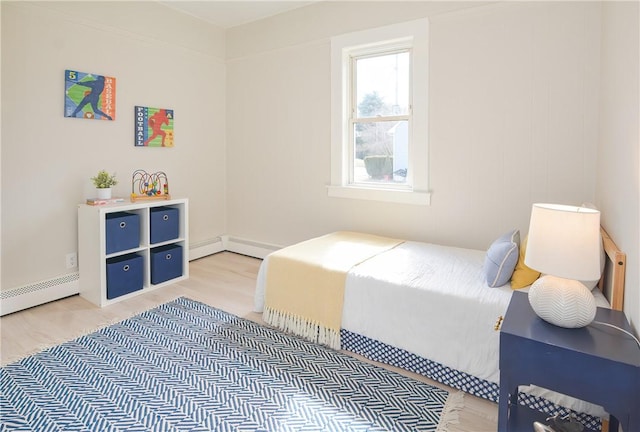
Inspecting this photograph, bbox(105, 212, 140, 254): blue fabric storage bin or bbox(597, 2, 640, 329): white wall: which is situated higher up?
bbox(597, 2, 640, 329): white wall

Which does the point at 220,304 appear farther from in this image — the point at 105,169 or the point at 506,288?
the point at 506,288

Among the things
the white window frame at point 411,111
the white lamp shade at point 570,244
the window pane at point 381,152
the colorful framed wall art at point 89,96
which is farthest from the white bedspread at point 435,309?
the colorful framed wall art at point 89,96

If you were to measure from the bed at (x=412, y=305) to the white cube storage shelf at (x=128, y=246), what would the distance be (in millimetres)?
1134

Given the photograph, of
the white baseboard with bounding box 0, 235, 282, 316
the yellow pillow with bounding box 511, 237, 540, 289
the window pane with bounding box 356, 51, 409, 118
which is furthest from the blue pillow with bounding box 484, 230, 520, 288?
the white baseboard with bounding box 0, 235, 282, 316

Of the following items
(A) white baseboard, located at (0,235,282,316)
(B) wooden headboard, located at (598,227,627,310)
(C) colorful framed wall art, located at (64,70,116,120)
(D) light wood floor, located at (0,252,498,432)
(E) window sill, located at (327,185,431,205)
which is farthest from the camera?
(E) window sill, located at (327,185,431,205)

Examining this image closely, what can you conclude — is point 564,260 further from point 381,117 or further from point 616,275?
point 381,117

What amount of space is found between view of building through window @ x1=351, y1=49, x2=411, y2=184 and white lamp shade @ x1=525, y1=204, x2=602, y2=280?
202 centimetres

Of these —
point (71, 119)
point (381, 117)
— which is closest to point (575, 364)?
point (381, 117)

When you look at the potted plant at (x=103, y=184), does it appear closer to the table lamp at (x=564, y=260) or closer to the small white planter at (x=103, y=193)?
the small white planter at (x=103, y=193)

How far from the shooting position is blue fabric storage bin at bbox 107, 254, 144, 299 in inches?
124

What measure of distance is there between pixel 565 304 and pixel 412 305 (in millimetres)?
811

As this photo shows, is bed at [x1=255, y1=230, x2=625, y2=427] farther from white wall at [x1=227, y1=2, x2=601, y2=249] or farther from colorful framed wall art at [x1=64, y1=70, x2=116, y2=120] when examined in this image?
colorful framed wall art at [x1=64, y1=70, x2=116, y2=120]

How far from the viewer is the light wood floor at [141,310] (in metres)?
1.94

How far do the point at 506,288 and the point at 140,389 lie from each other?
6.45 feet
